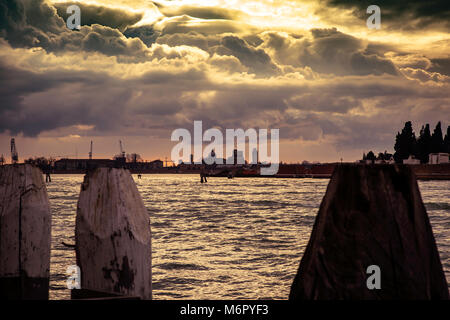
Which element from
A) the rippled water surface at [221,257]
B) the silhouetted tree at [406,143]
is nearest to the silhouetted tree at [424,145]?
the silhouetted tree at [406,143]

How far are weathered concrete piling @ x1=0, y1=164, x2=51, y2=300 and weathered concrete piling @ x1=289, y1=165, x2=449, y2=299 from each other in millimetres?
2353

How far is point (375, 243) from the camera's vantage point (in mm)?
1848

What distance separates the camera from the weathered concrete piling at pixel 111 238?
9.50ft

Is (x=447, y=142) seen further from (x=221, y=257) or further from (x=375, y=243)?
(x=375, y=243)

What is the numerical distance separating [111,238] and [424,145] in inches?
4322

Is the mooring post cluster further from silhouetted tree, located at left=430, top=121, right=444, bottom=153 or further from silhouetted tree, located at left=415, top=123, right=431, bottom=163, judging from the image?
silhouetted tree, located at left=430, top=121, right=444, bottom=153

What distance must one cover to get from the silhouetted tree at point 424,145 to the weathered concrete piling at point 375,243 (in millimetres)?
109540

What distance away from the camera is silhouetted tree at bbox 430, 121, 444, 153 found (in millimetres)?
106312

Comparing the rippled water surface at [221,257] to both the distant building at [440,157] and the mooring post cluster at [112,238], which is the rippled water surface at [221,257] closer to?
the mooring post cluster at [112,238]

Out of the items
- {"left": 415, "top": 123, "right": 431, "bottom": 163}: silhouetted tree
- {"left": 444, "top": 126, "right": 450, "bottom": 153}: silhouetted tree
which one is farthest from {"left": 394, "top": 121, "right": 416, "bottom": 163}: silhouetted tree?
{"left": 444, "top": 126, "right": 450, "bottom": 153}: silhouetted tree

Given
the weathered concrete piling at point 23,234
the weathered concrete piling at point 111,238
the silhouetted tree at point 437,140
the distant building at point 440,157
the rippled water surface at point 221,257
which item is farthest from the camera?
the silhouetted tree at point 437,140

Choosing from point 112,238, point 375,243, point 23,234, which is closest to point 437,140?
point 23,234

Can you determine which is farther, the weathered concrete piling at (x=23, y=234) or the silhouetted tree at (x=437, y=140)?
the silhouetted tree at (x=437, y=140)
